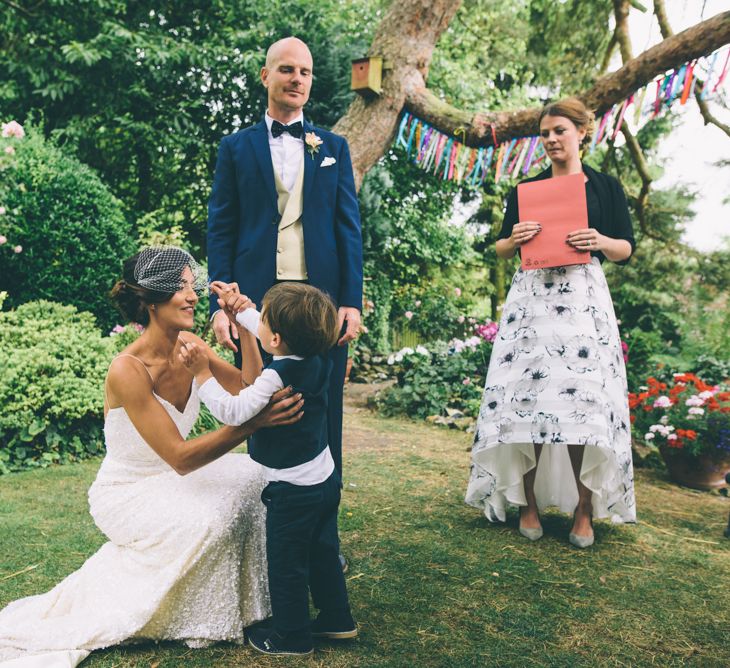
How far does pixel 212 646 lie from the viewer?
215 centimetres

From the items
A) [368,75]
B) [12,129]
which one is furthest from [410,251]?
[12,129]

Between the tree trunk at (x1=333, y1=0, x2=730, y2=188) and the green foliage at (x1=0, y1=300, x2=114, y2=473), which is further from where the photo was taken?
the tree trunk at (x1=333, y1=0, x2=730, y2=188)

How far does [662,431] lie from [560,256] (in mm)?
2322

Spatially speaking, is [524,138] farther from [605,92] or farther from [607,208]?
[607,208]

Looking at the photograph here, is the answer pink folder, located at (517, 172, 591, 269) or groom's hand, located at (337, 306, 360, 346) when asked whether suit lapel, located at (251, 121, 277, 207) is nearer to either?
groom's hand, located at (337, 306, 360, 346)

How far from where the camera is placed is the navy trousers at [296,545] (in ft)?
6.54

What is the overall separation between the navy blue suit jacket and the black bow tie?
0.04 meters

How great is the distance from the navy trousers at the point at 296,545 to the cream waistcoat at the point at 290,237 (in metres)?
0.89

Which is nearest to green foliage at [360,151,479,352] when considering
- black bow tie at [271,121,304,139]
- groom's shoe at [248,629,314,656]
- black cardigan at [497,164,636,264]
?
black cardigan at [497,164,636,264]

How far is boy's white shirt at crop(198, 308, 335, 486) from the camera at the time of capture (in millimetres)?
1964

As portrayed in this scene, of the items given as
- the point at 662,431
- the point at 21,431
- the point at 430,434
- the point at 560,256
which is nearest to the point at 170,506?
the point at 560,256

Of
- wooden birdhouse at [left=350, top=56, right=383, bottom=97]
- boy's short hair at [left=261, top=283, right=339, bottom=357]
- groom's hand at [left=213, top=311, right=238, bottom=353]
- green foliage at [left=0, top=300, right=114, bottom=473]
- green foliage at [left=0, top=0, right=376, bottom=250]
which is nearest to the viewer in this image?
boy's short hair at [left=261, top=283, right=339, bottom=357]

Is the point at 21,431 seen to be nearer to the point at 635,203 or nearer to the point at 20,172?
the point at 20,172

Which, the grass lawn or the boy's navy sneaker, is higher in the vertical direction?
the boy's navy sneaker
